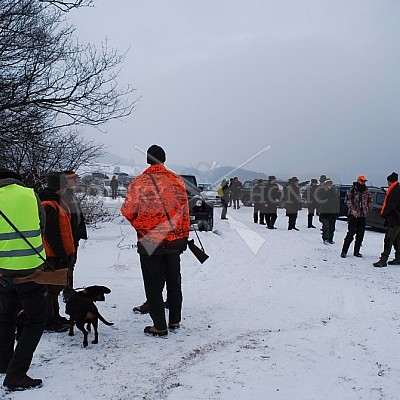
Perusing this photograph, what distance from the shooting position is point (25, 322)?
372cm

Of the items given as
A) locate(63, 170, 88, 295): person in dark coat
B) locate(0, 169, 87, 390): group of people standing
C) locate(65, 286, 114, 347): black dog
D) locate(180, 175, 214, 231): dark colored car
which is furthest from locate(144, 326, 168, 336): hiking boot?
locate(180, 175, 214, 231): dark colored car

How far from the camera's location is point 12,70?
31.3 ft

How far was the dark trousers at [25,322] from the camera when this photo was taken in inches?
143

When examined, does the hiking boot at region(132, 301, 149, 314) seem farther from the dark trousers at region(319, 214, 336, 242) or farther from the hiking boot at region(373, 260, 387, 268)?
the dark trousers at region(319, 214, 336, 242)

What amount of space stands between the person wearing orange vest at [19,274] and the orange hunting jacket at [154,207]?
133cm

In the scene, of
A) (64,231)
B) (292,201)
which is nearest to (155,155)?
(64,231)

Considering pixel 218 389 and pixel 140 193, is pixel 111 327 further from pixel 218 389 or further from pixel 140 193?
pixel 218 389

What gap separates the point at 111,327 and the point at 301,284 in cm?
388

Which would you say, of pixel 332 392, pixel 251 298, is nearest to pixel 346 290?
pixel 251 298

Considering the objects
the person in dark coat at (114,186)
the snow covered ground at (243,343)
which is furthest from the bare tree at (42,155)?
the person in dark coat at (114,186)

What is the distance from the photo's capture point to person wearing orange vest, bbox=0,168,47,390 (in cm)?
359

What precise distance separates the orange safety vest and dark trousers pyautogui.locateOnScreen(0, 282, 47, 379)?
1.26 meters

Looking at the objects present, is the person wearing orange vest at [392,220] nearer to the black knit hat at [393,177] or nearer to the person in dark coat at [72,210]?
the black knit hat at [393,177]

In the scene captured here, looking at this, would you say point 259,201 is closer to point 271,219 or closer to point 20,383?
point 271,219
